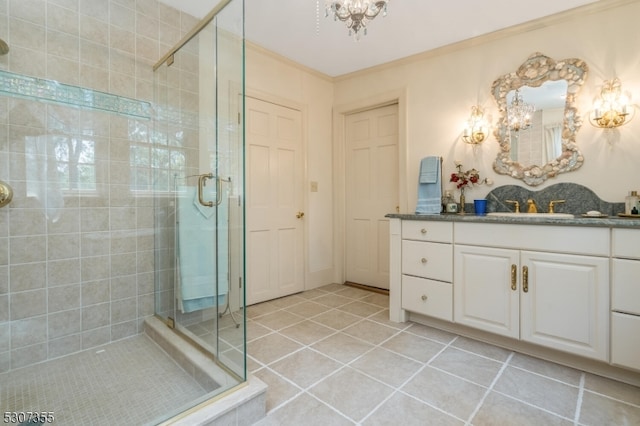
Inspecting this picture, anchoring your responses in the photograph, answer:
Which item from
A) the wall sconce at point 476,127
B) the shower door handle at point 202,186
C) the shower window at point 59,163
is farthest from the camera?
the wall sconce at point 476,127

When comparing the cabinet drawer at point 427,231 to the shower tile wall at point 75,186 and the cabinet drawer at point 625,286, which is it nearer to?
the cabinet drawer at point 625,286

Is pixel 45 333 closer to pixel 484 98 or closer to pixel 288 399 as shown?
pixel 288 399

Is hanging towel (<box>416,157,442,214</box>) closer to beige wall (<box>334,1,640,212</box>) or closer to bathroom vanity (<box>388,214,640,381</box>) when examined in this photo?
beige wall (<box>334,1,640,212</box>)

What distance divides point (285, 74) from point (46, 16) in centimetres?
195

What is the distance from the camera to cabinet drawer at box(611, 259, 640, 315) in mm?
1635

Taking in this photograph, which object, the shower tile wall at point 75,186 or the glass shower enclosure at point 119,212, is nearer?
the glass shower enclosure at point 119,212

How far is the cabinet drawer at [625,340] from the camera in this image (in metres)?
1.64

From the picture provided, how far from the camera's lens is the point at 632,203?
6.77 ft


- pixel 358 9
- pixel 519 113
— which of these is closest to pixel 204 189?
pixel 358 9

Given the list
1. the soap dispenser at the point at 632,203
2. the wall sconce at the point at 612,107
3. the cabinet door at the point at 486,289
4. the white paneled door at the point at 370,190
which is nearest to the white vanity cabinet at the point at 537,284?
the cabinet door at the point at 486,289

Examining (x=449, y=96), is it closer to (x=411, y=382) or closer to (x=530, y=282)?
(x=530, y=282)

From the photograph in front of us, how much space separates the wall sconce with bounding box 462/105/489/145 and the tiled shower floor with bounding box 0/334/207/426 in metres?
2.80

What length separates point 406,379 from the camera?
5.74 feet

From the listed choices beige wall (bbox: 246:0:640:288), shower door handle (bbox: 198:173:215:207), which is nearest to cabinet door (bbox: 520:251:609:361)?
beige wall (bbox: 246:0:640:288)
